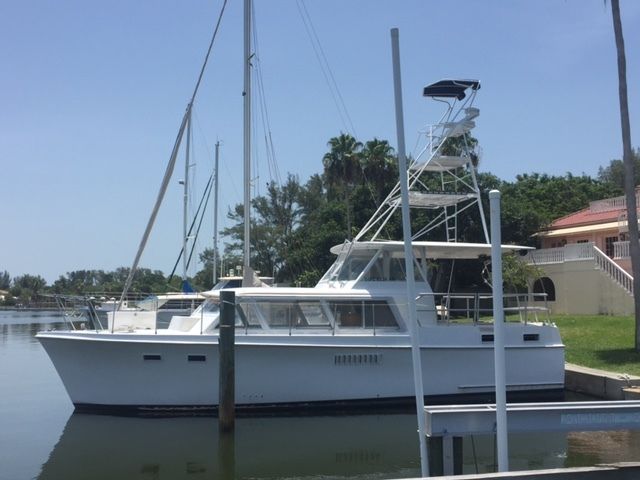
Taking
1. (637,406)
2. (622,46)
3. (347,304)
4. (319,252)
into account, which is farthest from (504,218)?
(637,406)

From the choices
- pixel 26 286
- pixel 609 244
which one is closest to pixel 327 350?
pixel 609 244

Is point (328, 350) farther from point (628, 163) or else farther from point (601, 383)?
point (628, 163)

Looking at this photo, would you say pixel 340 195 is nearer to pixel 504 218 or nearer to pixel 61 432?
pixel 504 218

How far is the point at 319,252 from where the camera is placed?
40.6m

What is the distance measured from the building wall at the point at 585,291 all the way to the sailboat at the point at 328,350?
13.2m

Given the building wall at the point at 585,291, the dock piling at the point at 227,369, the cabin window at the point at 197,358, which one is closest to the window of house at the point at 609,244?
the building wall at the point at 585,291

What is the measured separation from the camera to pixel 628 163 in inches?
689

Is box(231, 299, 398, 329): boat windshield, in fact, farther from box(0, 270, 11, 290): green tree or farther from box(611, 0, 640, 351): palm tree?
box(0, 270, 11, 290): green tree

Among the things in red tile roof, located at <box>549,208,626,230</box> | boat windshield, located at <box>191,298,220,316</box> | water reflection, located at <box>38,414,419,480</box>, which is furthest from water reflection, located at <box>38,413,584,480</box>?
red tile roof, located at <box>549,208,626,230</box>

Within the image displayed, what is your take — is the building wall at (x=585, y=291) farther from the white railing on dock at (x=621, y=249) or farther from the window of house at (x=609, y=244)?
the window of house at (x=609, y=244)

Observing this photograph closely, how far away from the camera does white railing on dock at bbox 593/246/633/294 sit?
2696cm

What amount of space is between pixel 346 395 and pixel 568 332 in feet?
32.9

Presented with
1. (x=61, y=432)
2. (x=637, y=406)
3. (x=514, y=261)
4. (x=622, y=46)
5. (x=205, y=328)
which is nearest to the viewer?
(x=637, y=406)

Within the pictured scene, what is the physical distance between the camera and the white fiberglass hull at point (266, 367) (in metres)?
14.5
